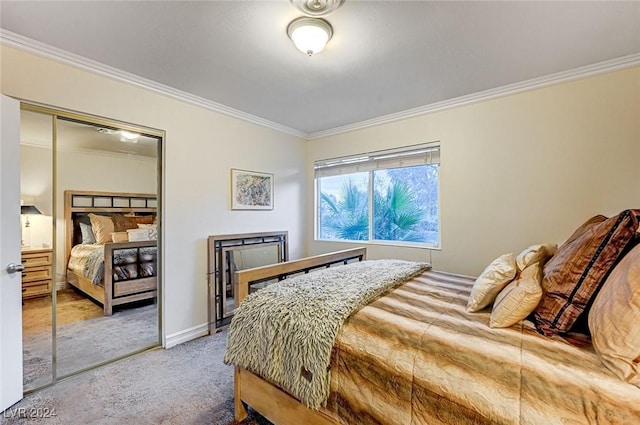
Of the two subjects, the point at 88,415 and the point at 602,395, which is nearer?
the point at 602,395

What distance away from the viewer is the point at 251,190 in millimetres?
3459

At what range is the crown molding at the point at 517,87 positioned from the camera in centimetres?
214

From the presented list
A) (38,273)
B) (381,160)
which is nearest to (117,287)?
(38,273)

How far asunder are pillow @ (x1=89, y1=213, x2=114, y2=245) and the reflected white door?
1.18 meters

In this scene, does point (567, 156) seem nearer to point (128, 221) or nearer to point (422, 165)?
point (422, 165)

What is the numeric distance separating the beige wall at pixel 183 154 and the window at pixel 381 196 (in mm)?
832

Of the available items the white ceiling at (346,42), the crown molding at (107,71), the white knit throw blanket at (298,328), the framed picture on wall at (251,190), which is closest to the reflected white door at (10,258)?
the crown molding at (107,71)

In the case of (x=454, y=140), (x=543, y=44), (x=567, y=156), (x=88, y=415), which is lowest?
(x=88, y=415)

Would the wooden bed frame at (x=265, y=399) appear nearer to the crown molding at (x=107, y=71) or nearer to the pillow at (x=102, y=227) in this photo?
the crown molding at (x=107, y=71)

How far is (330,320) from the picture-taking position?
1.38 meters

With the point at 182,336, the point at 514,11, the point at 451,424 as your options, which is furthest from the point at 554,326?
the point at 182,336

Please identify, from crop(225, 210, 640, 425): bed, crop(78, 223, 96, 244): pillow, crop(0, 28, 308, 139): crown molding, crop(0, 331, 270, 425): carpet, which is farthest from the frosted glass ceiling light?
crop(78, 223, 96, 244): pillow

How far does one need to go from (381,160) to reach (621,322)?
2.80 m

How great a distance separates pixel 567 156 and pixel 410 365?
92.7 inches
